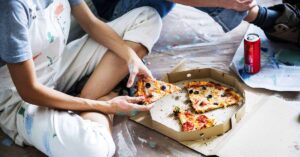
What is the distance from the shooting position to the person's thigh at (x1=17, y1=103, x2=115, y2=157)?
1242mm

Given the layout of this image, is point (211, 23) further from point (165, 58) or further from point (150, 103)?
point (150, 103)

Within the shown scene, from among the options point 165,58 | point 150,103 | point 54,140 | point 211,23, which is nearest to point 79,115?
point 54,140

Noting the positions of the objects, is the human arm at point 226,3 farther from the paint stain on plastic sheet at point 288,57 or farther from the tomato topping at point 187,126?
the tomato topping at point 187,126

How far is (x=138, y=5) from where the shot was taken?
1622mm

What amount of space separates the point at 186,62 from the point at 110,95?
15.5 inches

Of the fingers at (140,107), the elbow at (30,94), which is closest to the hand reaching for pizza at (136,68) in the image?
the fingers at (140,107)

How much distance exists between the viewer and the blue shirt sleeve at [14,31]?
112cm

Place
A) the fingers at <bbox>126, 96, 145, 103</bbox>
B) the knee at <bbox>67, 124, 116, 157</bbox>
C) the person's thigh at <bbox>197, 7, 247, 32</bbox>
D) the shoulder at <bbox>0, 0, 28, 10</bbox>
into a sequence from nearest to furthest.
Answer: the shoulder at <bbox>0, 0, 28, 10</bbox> → the knee at <bbox>67, 124, 116, 157</bbox> → the fingers at <bbox>126, 96, 145, 103</bbox> → the person's thigh at <bbox>197, 7, 247, 32</bbox>

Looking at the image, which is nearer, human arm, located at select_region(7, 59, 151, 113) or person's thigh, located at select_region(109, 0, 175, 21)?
human arm, located at select_region(7, 59, 151, 113)

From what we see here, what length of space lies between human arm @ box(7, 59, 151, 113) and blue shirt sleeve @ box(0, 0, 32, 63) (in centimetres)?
3

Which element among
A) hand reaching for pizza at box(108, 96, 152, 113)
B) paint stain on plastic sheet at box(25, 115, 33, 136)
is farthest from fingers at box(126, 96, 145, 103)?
paint stain on plastic sheet at box(25, 115, 33, 136)

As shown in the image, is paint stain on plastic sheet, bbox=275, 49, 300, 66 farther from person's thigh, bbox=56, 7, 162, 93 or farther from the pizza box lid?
person's thigh, bbox=56, 7, 162, 93

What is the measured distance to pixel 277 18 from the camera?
1.69 m

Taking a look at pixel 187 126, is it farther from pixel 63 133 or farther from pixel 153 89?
pixel 63 133
